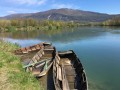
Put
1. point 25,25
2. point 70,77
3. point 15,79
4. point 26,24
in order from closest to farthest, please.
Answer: point 15,79
point 70,77
point 25,25
point 26,24

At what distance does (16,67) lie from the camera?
54.5ft

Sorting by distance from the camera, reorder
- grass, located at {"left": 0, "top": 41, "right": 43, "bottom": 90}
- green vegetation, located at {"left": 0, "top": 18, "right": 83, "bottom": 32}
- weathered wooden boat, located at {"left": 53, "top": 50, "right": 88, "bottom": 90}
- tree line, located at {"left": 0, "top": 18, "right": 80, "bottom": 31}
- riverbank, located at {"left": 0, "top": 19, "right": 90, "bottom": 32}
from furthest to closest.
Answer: tree line, located at {"left": 0, "top": 18, "right": 80, "bottom": 31} → green vegetation, located at {"left": 0, "top": 18, "right": 83, "bottom": 32} → riverbank, located at {"left": 0, "top": 19, "right": 90, "bottom": 32} → weathered wooden boat, located at {"left": 53, "top": 50, "right": 88, "bottom": 90} → grass, located at {"left": 0, "top": 41, "right": 43, "bottom": 90}

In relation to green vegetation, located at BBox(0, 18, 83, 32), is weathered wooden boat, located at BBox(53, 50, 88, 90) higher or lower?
higher

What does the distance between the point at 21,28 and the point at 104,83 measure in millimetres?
69772

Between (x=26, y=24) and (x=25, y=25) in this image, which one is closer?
(x=25, y=25)

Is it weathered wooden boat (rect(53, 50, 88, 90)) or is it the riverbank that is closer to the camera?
weathered wooden boat (rect(53, 50, 88, 90))

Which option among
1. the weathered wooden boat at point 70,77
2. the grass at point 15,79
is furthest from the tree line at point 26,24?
the grass at point 15,79

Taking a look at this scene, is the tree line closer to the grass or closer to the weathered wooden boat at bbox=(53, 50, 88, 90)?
the weathered wooden boat at bbox=(53, 50, 88, 90)


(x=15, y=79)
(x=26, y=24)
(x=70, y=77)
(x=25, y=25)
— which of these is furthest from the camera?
(x=26, y=24)

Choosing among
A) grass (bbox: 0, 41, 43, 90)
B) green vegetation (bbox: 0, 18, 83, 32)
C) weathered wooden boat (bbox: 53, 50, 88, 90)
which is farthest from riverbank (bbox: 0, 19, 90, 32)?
grass (bbox: 0, 41, 43, 90)

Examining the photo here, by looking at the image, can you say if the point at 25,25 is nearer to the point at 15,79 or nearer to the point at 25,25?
the point at 25,25

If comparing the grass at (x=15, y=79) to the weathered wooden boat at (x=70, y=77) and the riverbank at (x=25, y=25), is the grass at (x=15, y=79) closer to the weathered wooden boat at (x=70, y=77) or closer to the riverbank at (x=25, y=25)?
the weathered wooden boat at (x=70, y=77)

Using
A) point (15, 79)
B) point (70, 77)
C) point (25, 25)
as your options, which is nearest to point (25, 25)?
point (25, 25)

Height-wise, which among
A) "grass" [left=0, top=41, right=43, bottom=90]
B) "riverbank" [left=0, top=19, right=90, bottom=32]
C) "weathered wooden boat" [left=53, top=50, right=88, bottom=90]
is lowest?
"riverbank" [left=0, top=19, right=90, bottom=32]
